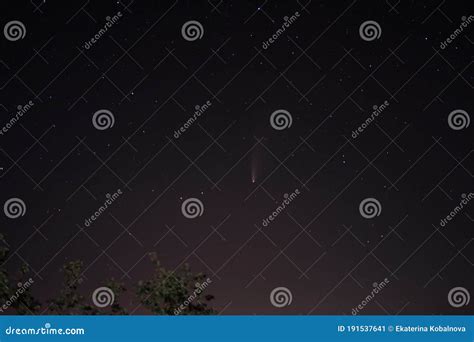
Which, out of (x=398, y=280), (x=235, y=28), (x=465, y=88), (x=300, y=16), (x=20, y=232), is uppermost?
(x=465, y=88)

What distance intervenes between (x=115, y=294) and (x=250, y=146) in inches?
70.7

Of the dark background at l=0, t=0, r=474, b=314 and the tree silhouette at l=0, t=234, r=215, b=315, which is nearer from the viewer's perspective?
the tree silhouette at l=0, t=234, r=215, b=315

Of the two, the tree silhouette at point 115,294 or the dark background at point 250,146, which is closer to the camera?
the tree silhouette at point 115,294

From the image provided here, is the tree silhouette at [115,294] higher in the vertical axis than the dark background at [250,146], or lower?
lower

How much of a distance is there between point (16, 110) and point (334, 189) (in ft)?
9.89

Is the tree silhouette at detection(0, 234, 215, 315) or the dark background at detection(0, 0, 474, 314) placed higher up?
the dark background at detection(0, 0, 474, 314)

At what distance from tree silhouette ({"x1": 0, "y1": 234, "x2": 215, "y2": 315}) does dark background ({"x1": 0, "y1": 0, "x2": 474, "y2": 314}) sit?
146mm

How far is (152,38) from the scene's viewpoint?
298 inches

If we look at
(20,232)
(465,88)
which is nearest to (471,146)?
(465,88)

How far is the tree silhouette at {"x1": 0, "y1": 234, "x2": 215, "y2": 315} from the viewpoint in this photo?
22.3 ft

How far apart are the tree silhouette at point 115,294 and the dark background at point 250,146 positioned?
146 millimetres

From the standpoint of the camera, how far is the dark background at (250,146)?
737 cm

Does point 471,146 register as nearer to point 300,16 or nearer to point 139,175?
point 300,16
